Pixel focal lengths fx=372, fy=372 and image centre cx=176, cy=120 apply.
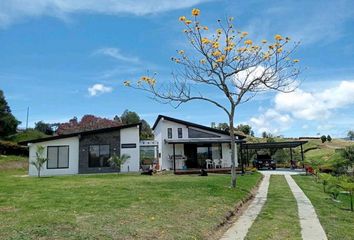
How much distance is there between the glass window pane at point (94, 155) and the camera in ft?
94.9

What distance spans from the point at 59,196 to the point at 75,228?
4905mm

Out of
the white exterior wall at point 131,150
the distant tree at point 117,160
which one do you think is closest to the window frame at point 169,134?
the white exterior wall at point 131,150

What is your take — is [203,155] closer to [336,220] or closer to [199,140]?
[199,140]

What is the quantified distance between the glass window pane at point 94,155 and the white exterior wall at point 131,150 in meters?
1.86

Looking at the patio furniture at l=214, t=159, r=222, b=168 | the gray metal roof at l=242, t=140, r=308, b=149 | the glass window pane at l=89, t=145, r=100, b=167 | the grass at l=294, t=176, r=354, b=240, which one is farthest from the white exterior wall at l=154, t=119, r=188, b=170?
the grass at l=294, t=176, r=354, b=240

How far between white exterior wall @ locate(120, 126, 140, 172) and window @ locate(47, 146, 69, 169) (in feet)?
14.1

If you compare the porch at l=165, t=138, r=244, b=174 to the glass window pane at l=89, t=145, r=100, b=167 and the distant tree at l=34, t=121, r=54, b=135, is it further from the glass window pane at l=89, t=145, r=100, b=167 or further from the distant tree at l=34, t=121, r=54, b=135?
the distant tree at l=34, t=121, r=54, b=135

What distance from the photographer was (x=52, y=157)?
2875 cm

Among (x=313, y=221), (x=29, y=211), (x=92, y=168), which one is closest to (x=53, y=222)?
(x=29, y=211)

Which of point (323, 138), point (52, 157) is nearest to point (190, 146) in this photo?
point (52, 157)

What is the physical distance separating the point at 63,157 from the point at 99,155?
2.74 meters

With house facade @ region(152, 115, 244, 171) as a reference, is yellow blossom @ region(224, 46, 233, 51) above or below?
above

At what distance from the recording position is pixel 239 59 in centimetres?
1673

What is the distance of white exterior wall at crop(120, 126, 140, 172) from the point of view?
29156 millimetres
